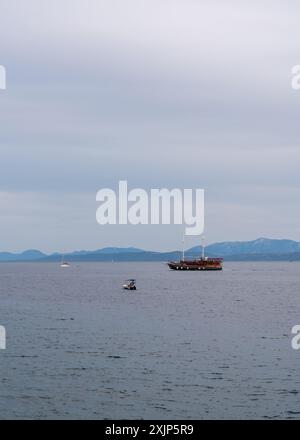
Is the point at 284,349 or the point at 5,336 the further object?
the point at 5,336

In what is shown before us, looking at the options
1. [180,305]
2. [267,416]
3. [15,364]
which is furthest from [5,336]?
[180,305]

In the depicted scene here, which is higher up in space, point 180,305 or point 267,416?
point 180,305

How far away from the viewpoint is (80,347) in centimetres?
7788

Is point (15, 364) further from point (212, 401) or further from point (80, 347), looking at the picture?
point (212, 401)

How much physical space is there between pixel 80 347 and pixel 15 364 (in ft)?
39.2

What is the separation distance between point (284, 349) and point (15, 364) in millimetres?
30251
